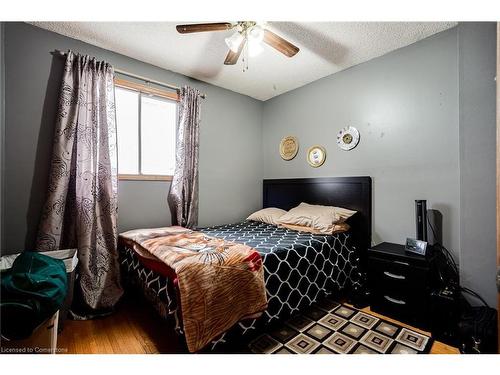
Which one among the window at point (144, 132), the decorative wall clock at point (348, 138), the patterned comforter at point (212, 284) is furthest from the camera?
the decorative wall clock at point (348, 138)

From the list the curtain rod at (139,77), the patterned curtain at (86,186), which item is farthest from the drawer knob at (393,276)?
the curtain rod at (139,77)

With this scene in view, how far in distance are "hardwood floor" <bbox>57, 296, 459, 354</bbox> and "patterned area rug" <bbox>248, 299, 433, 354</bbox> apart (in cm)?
15

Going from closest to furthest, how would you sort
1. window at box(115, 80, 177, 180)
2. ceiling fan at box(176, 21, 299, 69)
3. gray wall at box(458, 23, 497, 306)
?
1. gray wall at box(458, 23, 497, 306)
2. ceiling fan at box(176, 21, 299, 69)
3. window at box(115, 80, 177, 180)

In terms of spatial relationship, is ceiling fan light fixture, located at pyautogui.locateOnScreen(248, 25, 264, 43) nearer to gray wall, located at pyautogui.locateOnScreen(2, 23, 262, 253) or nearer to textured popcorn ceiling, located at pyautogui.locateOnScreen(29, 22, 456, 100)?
textured popcorn ceiling, located at pyautogui.locateOnScreen(29, 22, 456, 100)

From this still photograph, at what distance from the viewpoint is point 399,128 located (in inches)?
91.0

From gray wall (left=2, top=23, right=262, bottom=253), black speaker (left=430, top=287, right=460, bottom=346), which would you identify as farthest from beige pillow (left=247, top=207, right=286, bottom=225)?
black speaker (left=430, top=287, right=460, bottom=346)

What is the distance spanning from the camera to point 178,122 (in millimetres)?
2762

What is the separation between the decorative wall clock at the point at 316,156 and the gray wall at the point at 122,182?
920 mm

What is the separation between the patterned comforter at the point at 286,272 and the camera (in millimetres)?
1593

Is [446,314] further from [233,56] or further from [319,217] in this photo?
[233,56]

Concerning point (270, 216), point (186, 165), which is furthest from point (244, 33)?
point (270, 216)

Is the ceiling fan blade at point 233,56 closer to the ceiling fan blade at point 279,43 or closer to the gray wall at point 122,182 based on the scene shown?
the ceiling fan blade at point 279,43

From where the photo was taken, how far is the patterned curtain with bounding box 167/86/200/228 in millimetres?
2682

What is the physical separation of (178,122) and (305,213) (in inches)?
73.5
